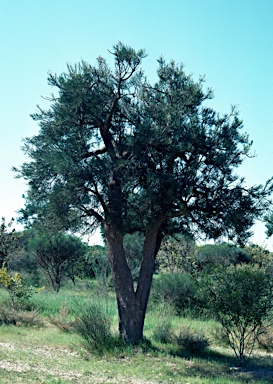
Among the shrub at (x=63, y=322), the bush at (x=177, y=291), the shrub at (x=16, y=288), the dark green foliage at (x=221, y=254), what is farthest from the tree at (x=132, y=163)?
the dark green foliage at (x=221, y=254)

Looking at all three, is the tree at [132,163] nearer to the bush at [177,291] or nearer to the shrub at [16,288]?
the shrub at [16,288]

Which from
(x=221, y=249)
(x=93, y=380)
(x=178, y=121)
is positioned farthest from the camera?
(x=221, y=249)

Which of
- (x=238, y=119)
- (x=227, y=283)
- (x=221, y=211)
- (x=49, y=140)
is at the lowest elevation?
(x=227, y=283)

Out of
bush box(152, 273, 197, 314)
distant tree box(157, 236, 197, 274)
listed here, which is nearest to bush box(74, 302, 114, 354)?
bush box(152, 273, 197, 314)

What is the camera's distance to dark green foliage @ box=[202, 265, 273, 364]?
1039 cm

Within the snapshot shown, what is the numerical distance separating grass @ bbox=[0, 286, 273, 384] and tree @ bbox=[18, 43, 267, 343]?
123 centimetres

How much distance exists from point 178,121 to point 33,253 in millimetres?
21500

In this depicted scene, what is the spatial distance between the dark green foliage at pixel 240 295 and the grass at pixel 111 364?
915 millimetres

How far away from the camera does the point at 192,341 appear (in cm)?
1218

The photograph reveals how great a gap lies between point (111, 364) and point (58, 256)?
2060 centimetres

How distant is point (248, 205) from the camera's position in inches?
469

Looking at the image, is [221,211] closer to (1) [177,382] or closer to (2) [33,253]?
(1) [177,382]

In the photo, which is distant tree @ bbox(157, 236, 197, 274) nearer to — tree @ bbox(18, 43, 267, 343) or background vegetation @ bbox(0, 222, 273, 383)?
background vegetation @ bbox(0, 222, 273, 383)

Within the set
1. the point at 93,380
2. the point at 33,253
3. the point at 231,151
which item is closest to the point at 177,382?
the point at 93,380
